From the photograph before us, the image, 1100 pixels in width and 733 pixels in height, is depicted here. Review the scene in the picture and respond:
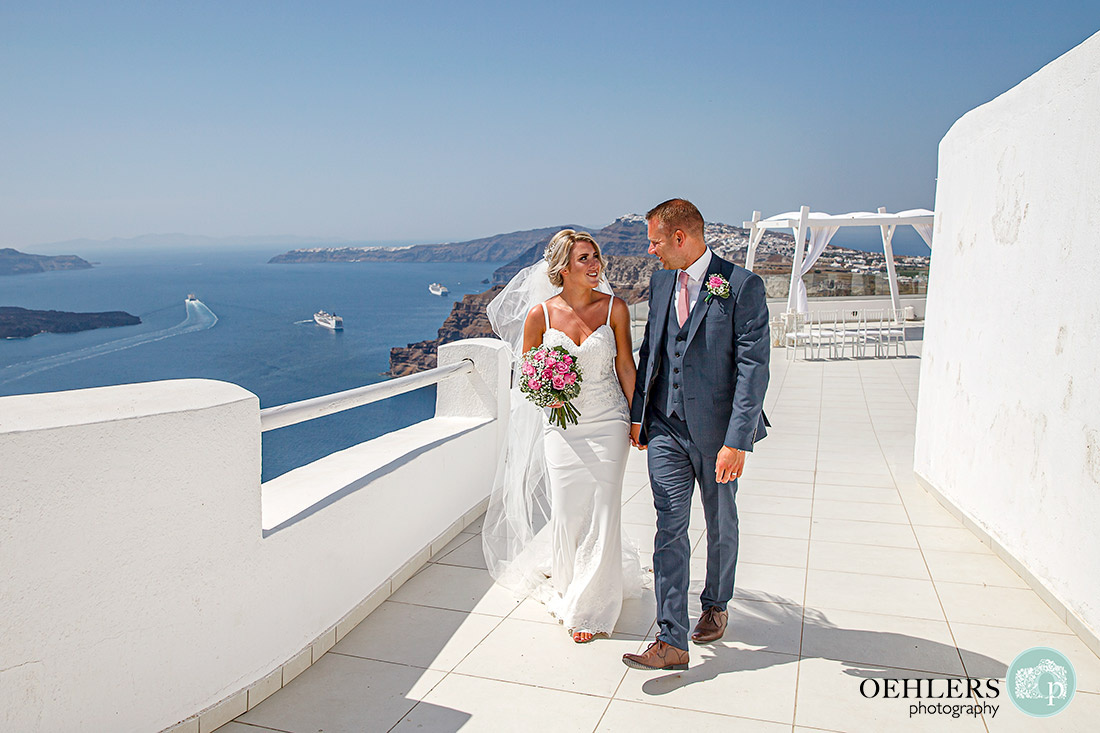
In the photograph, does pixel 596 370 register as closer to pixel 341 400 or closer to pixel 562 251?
pixel 562 251

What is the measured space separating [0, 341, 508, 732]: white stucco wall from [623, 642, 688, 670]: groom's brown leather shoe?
1.46 m

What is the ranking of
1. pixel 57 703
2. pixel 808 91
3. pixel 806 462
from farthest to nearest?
pixel 808 91, pixel 806 462, pixel 57 703

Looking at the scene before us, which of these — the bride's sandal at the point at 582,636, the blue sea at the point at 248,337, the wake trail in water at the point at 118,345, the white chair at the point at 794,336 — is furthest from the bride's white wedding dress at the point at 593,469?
the wake trail in water at the point at 118,345

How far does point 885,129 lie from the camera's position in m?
64.2

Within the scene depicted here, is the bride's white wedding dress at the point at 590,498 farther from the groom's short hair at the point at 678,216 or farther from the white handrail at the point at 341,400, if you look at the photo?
the white handrail at the point at 341,400

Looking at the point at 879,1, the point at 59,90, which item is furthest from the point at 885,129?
the point at 59,90

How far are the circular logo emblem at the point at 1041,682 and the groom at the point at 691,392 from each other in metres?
1.20

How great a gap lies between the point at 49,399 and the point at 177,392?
40 cm

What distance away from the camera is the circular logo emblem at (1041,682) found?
2.96 meters

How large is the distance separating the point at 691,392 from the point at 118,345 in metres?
74.5

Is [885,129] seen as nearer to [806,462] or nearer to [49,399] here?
[806,462]

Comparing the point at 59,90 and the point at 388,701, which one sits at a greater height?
the point at 59,90

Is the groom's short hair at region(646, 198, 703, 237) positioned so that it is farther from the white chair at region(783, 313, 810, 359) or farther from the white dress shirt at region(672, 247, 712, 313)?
the white chair at region(783, 313, 810, 359)

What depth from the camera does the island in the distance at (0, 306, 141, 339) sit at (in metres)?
56.2
